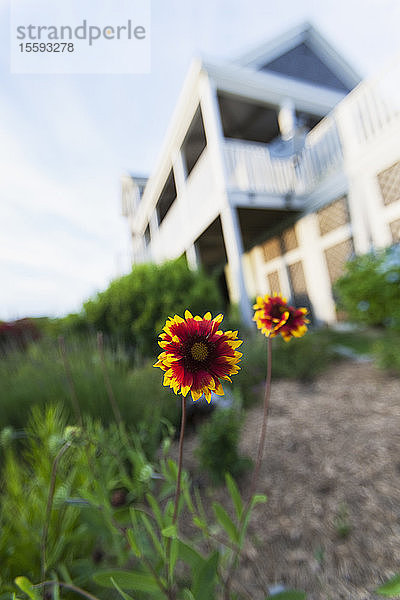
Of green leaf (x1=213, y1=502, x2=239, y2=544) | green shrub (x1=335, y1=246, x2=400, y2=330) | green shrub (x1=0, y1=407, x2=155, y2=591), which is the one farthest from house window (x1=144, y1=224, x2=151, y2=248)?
green leaf (x1=213, y1=502, x2=239, y2=544)

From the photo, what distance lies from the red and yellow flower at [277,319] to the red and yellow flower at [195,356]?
0.96 ft


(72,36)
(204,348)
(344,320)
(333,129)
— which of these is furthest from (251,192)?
(204,348)

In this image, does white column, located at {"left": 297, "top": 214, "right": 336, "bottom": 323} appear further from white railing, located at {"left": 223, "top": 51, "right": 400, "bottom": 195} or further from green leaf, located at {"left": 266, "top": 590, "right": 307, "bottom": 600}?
green leaf, located at {"left": 266, "top": 590, "right": 307, "bottom": 600}

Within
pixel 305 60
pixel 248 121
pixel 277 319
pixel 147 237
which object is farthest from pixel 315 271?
pixel 147 237

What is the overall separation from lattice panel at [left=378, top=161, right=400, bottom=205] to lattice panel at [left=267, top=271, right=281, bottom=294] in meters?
3.19

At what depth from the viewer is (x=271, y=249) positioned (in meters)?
7.90

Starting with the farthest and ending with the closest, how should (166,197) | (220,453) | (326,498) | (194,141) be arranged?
(166,197) < (194,141) < (220,453) < (326,498)

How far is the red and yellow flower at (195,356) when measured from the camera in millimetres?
555

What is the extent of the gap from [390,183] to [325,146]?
5.77 feet

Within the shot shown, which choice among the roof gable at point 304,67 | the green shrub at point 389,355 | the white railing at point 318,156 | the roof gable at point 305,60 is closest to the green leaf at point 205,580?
the green shrub at point 389,355

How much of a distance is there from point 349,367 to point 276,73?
8436 millimetres

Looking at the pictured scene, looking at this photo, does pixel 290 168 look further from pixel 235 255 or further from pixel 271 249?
pixel 235 255

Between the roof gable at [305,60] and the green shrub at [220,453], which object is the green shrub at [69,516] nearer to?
the green shrub at [220,453]

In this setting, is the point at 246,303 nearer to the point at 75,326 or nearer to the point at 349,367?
the point at 349,367
